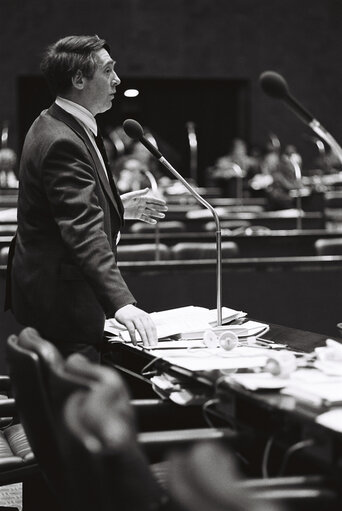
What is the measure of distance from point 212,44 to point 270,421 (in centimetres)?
1299

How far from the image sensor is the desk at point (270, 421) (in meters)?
1.54

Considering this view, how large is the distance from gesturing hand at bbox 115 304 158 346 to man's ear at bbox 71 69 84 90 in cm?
64

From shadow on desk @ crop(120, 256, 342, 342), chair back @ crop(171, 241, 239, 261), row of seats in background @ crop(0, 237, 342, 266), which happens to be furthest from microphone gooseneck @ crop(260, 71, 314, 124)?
chair back @ crop(171, 241, 239, 261)

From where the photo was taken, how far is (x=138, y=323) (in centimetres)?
215

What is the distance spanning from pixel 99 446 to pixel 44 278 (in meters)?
1.17

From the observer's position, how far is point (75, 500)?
1.48 meters

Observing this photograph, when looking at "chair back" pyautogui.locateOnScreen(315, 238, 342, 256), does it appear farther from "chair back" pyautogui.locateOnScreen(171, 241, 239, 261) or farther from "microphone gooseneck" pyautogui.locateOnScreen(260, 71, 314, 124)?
"microphone gooseneck" pyautogui.locateOnScreen(260, 71, 314, 124)

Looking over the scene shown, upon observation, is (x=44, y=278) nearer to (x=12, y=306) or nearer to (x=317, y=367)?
(x=12, y=306)

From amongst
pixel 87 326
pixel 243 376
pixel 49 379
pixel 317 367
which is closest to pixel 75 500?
pixel 49 379

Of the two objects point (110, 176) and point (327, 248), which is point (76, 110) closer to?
point (110, 176)

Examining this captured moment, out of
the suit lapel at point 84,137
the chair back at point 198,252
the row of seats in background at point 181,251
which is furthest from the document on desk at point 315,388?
the chair back at point 198,252

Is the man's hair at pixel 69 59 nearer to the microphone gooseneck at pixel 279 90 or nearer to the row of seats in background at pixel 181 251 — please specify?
the microphone gooseneck at pixel 279 90

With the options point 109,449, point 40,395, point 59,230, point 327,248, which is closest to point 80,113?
point 59,230

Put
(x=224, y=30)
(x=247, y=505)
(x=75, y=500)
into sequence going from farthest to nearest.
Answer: (x=224, y=30), (x=75, y=500), (x=247, y=505)
